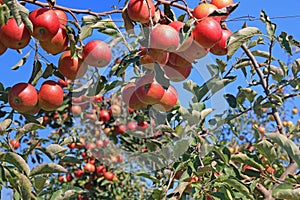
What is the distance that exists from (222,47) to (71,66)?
50 cm

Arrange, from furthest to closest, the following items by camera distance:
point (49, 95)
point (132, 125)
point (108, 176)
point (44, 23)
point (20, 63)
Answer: point (108, 176)
point (132, 125)
point (20, 63)
point (49, 95)
point (44, 23)

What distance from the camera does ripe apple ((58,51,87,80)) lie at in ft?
4.65

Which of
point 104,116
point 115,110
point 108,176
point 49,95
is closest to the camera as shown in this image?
point 49,95

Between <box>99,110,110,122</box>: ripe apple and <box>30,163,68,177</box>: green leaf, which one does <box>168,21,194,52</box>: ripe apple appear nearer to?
<box>30,163,68,177</box>: green leaf

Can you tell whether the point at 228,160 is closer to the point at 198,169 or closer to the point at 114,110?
the point at 198,169

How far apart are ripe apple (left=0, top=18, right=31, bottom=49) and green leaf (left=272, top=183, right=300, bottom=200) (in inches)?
35.9

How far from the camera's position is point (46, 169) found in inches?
58.9

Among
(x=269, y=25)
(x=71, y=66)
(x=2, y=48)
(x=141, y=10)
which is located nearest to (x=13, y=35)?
(x=2, y=48)

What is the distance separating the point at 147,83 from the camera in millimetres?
1466

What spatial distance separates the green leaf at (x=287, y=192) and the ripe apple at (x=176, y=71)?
0.47 metres

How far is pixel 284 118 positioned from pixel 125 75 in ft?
19.3

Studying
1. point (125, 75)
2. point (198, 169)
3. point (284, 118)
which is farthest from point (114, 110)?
point (284, 118)

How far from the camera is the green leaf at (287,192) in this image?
1.33 metres

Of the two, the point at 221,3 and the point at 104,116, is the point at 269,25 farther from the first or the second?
the point at 104,116
